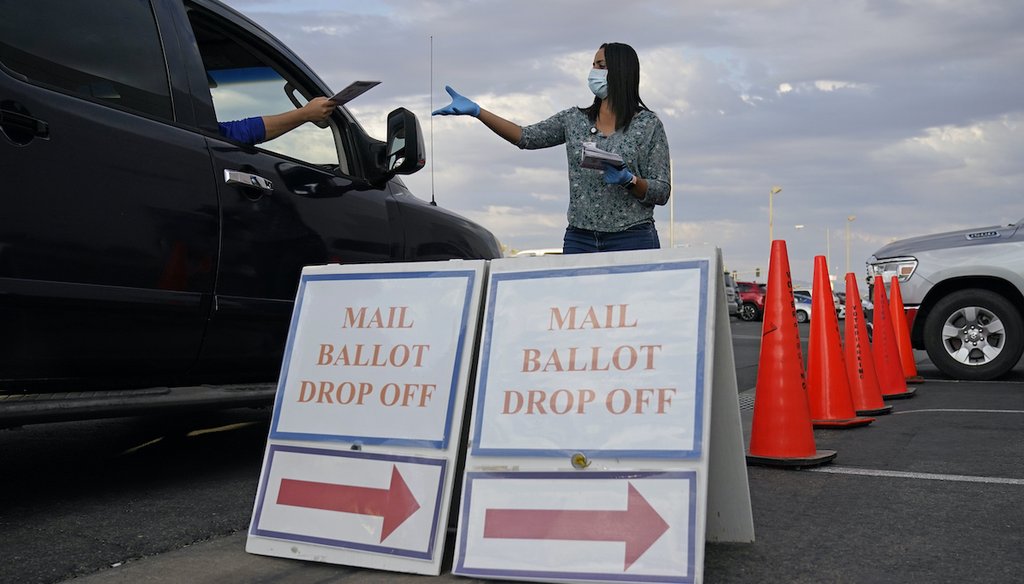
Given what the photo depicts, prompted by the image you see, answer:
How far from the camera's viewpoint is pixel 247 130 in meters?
4.31

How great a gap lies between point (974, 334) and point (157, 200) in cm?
822

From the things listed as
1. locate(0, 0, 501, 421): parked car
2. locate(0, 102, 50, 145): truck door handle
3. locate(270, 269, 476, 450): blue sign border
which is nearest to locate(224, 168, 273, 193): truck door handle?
locate(0, 0, 501, 421): parked car

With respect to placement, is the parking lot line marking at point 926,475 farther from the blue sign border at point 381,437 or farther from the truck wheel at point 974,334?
the truck wheel at point 974,334

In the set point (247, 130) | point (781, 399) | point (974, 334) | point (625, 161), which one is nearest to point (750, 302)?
point (974, 334)

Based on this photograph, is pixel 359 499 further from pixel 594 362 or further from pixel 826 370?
pixel 826 370

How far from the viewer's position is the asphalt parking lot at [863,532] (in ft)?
9.34

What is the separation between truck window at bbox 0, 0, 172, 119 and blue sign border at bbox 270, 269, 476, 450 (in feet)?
3.38

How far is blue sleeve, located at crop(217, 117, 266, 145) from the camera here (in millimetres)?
4273

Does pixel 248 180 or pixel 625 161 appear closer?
pixel 248 180

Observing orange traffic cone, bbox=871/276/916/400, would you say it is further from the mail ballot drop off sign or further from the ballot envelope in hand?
the mail ballot drop off sign

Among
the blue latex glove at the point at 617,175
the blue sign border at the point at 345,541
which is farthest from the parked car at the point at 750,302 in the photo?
the blue sign border at the point at 345,541

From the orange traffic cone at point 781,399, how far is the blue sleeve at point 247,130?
253cm

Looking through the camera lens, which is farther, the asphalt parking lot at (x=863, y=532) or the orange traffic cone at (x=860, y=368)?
the orange traffic cone at (x=860, y=368)

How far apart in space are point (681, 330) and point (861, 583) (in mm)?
868
